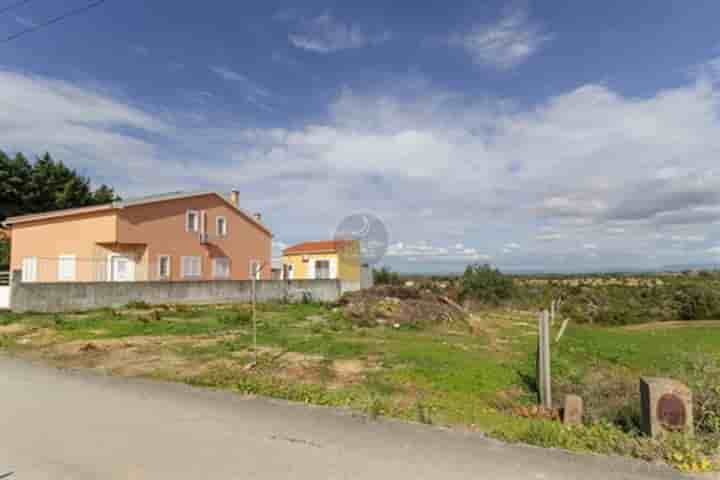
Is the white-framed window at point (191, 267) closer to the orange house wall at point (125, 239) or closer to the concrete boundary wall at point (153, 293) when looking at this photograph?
the orange house wall at point (125, 239)

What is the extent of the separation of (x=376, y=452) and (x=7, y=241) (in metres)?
31.2

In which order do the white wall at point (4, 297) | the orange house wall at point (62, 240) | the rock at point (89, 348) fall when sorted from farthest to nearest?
the orange house wall at point (62, 240) → the white wall at point (4, 297) → the rock at point (89, 348)

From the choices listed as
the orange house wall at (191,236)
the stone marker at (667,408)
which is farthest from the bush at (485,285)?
the stone marker at (667,408)

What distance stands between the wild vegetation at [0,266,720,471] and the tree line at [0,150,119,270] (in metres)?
19.9

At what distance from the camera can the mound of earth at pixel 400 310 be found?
1575 centimetres

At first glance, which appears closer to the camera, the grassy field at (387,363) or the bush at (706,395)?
the bush at (706,395)

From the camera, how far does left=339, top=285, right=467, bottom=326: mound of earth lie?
1575cm

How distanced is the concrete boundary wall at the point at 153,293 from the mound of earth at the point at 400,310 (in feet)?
14.6

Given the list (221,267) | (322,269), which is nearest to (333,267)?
(322,269)

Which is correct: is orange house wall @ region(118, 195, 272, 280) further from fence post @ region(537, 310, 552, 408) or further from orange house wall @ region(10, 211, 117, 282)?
fence post @ region(537, 310, 552, 408)

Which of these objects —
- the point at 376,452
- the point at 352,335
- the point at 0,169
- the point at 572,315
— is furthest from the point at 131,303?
the point at 572,315

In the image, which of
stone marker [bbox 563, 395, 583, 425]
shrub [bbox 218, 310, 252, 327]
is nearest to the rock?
shrub [bbox 218, 310, 252, 327]

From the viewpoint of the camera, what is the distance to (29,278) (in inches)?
846

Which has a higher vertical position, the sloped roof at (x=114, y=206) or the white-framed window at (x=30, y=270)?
the sloped roof at (x=114, y=206)
